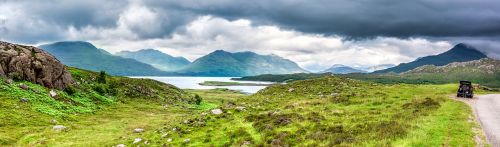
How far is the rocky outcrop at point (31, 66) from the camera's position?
5822cm

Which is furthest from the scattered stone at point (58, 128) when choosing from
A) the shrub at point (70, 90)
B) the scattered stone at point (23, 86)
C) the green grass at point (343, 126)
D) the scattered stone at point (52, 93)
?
the shrub at point (70, 90)

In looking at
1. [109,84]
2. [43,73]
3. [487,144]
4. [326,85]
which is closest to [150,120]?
[43,73]

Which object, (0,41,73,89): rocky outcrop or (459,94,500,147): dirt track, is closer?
(459,94,500,147): dirt track

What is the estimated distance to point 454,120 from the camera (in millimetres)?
28156

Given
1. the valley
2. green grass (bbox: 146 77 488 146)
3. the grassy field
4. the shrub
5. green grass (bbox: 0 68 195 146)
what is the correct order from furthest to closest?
the shrub → green grass (bbox: 0 68 195 146) → the valley → the grassy field → green grass (bbox: 146 77 488 146)

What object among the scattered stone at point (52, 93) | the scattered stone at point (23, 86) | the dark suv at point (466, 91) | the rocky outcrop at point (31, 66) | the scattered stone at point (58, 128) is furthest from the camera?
the rocky outcrop at point (31, 66)

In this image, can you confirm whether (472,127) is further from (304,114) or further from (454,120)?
(304,114)

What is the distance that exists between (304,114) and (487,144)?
51.2 ft

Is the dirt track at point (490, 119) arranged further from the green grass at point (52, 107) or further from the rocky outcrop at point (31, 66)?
the rocky outcrop at point (31, 66)

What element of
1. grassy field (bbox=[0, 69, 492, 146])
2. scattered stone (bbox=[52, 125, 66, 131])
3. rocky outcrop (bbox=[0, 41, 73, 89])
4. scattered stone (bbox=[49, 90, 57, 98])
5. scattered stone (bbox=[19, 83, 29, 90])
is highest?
rocky outcrop (bbox=[0, 41, 73, 89])

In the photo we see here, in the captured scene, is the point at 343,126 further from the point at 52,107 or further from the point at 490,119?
the point at 52,107

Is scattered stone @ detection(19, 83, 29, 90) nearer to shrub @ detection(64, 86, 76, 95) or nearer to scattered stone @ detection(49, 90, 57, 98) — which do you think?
scattered stone @ detection(49, 90, 57, 98)

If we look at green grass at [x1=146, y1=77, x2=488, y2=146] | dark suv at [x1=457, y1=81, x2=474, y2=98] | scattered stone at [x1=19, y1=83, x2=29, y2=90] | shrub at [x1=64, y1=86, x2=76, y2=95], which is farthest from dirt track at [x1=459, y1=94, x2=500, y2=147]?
shrub at [x1=64, y1=86, x2=76, y2=95]

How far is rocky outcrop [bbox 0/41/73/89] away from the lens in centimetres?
5822
